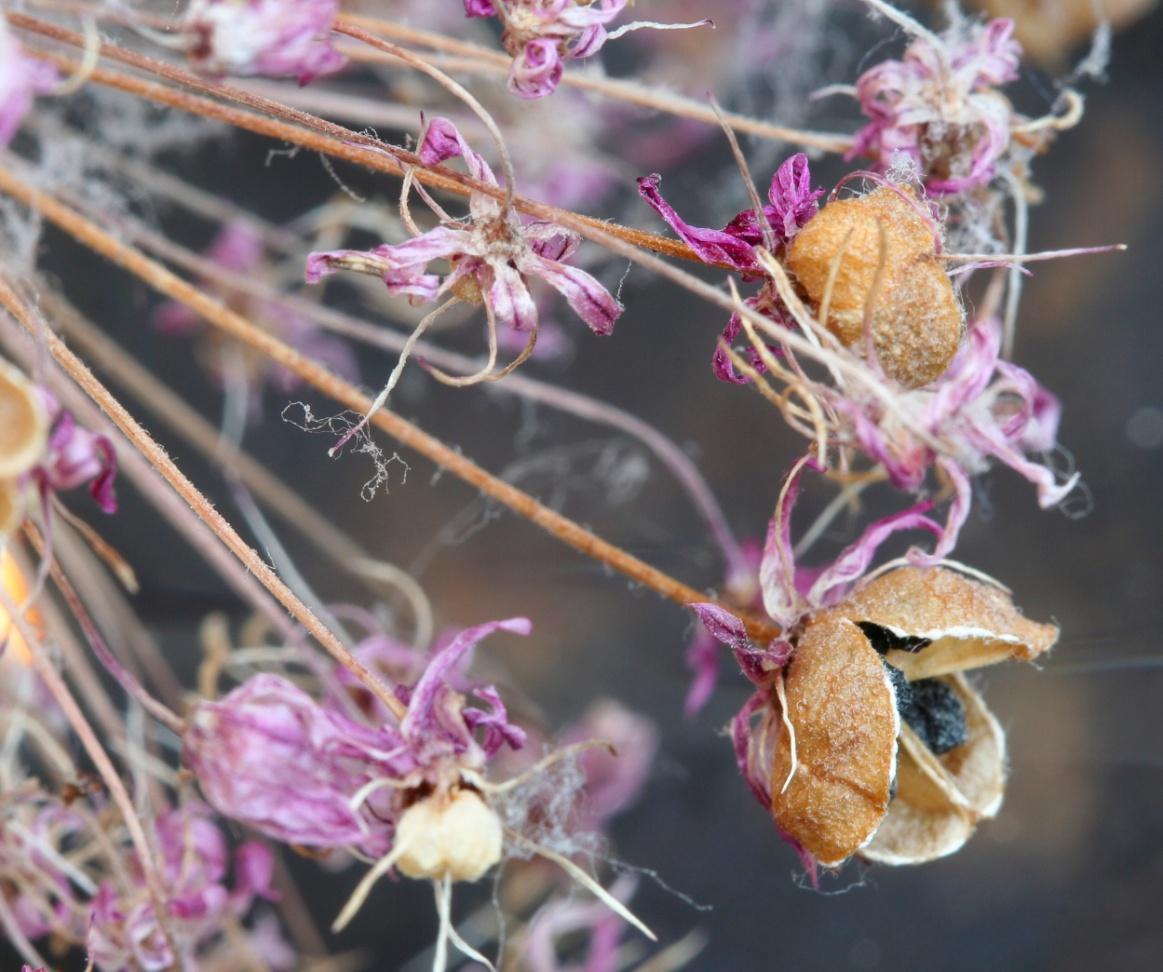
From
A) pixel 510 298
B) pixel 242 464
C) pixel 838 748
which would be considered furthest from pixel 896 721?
pixel 242 464

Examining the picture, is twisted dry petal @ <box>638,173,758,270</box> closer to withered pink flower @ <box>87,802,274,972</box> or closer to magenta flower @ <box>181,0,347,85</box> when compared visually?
magenta flower @ <box>181,0,347,85</box>

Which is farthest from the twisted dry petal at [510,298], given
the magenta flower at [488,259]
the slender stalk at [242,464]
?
the slender stalk at [242,464]

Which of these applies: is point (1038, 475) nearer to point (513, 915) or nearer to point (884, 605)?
point (884, 605)

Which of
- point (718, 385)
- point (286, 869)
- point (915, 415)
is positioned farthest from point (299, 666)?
point (915, 415)

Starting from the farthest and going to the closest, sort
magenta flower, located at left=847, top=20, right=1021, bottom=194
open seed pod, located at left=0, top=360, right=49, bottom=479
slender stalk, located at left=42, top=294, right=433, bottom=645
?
slender stalk, located at left=42, top=294, right=433, bottom=645 < magenta flower, located at left=847, top=20, right=1021, bottom=194 < open seed pod, located at left=0, top=360, right=49, bottom=479

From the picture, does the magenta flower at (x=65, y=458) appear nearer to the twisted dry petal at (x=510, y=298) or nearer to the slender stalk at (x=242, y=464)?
the twisted dry petal at (x=510, y=298)

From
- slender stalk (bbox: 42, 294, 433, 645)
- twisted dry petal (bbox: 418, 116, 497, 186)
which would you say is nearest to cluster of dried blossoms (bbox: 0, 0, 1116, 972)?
twisted dry petal (bbox: 418, 116, 497, 186)

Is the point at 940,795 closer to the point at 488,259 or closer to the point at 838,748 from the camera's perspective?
the point at 838,748
